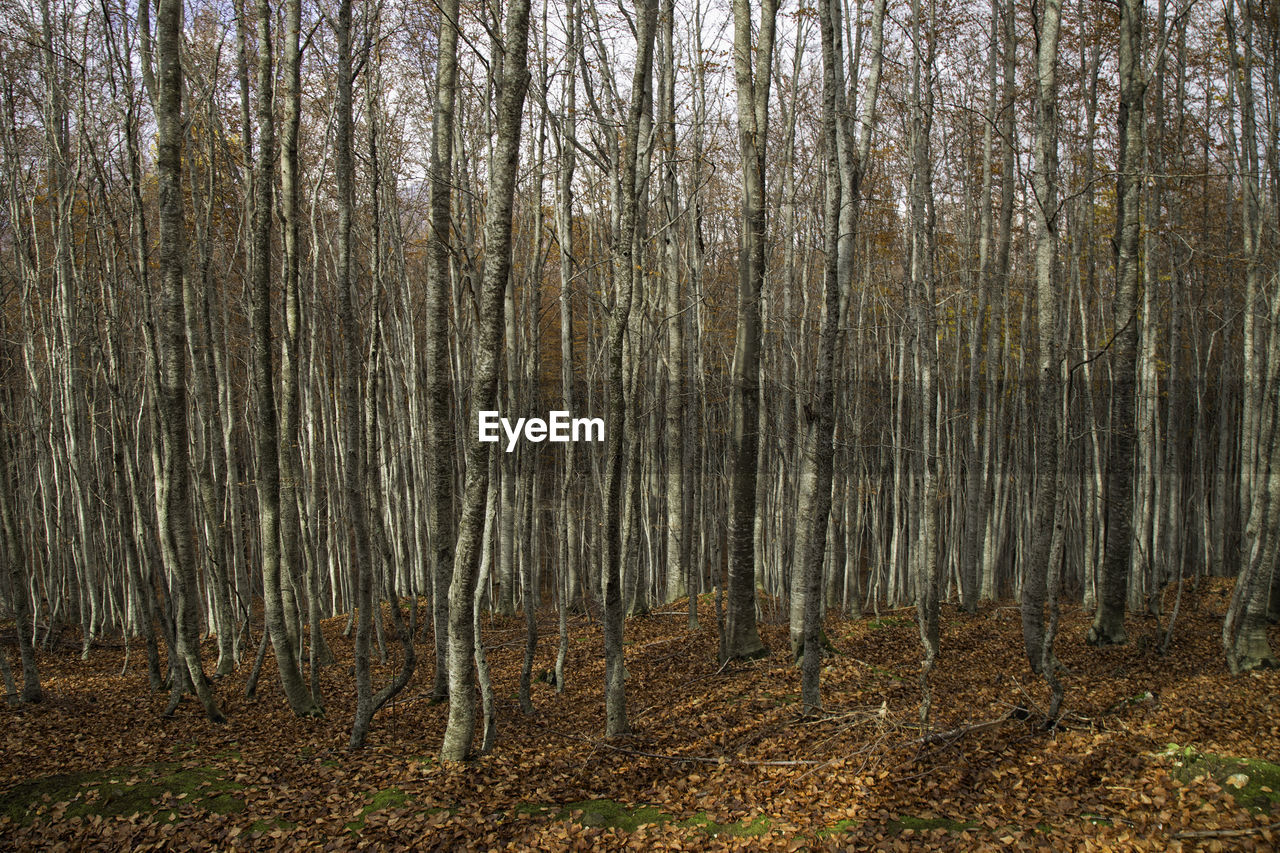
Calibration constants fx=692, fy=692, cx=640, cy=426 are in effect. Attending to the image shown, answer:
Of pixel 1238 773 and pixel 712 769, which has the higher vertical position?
pixel 1238 773

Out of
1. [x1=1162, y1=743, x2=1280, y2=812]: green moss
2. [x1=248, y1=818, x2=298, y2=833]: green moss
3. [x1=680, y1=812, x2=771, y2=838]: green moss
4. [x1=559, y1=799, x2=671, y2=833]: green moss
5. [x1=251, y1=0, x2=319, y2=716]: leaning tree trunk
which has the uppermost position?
[x1=251, y1=0, x2=319, y2=716]: leaning tree trunk

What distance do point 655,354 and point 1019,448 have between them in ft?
30.5

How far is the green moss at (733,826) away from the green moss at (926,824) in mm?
734

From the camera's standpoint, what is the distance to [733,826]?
418 centimetres

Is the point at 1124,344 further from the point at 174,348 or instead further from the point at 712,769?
the point at 174,348

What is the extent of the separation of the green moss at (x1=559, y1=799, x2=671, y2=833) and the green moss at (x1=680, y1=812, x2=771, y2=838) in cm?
19

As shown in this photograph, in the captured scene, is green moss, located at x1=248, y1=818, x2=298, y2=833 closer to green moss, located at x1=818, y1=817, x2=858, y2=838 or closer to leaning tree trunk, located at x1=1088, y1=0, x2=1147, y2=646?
green moss, located at x1=818, y1=817, x2=858, y2=838

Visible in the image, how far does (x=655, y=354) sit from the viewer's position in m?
14.0

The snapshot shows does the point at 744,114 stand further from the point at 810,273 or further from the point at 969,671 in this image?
the point at 810,273

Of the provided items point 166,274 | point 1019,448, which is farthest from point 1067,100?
point 166,274

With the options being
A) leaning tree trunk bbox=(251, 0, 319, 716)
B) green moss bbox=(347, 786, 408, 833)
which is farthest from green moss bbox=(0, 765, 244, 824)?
leaning tree trunk bbox=(251, 0, 319, 716)

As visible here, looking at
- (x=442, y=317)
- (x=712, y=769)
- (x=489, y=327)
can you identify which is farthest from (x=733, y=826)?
(x=442, y=317)

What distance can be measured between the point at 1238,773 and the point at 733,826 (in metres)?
2.90

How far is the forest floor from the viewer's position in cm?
398
